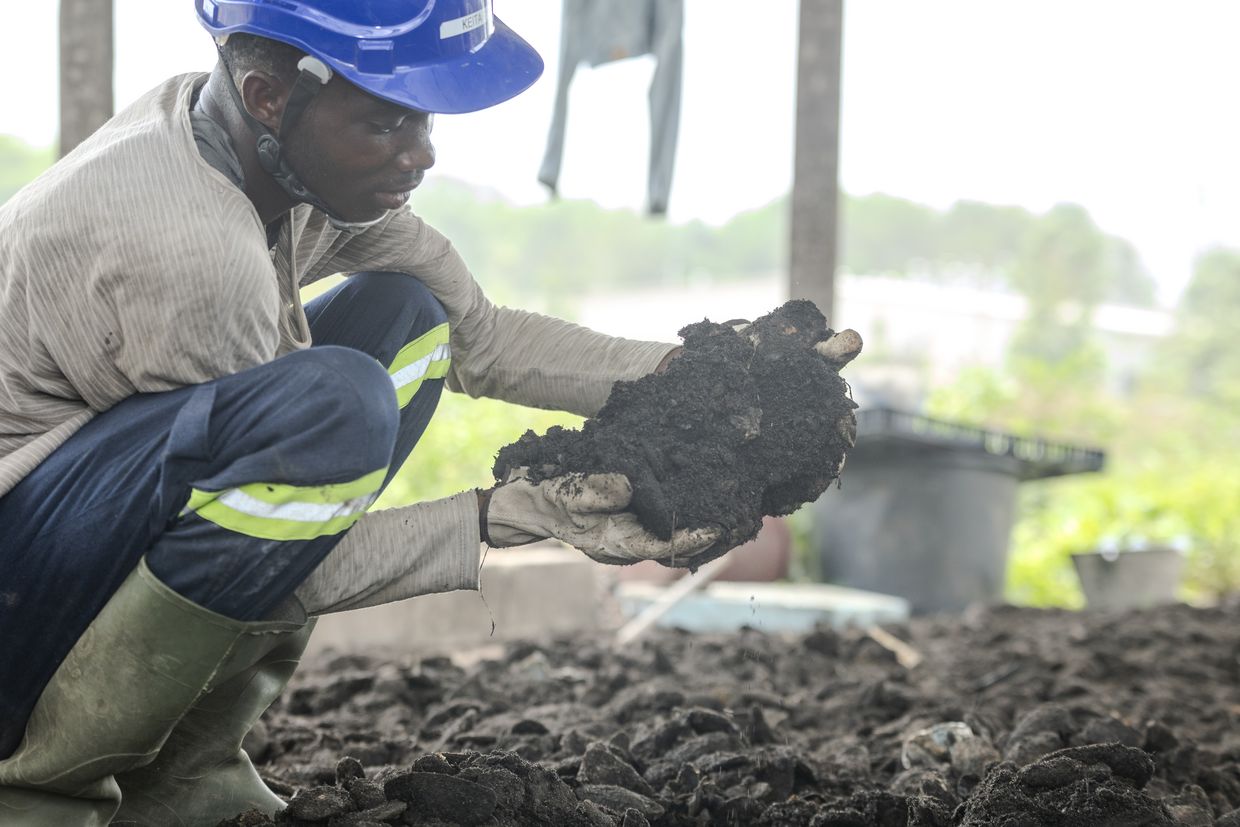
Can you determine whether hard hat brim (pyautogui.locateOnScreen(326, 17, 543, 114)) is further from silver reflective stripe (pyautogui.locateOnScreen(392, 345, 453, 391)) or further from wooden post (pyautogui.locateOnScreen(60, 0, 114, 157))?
wooden post (pyautogui.locateOnScreen(60, 0, 114, 157))

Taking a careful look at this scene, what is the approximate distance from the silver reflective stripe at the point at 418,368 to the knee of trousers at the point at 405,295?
0.16 feet

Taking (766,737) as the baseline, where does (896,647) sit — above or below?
below

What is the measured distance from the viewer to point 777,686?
3.66 metres

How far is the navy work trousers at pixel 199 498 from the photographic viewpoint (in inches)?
66.9

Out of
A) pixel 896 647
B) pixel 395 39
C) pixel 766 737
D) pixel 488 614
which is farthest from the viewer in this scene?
pixel 488 614

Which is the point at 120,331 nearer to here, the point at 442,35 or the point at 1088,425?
the point at 442,35

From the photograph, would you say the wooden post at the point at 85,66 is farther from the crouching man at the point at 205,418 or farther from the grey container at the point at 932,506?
the grey container at the point at 932,506

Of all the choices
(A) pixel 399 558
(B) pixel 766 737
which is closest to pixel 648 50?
(B) pixel 766 737

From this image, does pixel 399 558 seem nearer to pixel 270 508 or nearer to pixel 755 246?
pixel 270 508

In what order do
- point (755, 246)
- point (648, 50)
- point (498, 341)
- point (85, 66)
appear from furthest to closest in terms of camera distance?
point (755, 246)
point (648, 50)
point (85, 66)
point (498, 341)

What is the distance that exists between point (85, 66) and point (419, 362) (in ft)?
10.8

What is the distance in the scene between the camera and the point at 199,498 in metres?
1.70

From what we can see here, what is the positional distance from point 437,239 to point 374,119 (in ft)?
1.41

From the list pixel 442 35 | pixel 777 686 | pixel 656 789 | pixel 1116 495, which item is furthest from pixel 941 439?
pixel 1116 495
